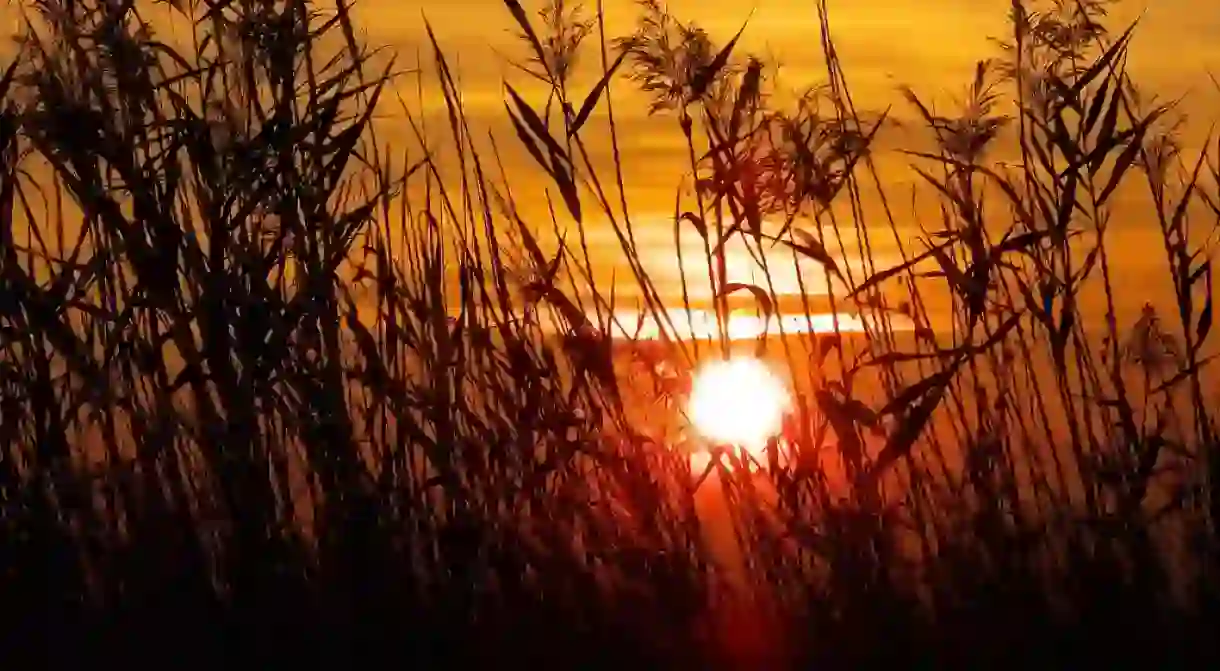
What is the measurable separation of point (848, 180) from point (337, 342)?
3.30 feet

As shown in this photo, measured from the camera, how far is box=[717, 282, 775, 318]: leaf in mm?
3039

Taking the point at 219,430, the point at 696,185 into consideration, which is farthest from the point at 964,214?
the point at 219,430

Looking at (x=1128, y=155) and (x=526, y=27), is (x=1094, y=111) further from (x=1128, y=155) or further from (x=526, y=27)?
(x=526, y=27)

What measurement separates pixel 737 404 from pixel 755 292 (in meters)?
0.21

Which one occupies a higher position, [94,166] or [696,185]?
[94,166]

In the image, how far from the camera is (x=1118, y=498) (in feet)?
9.91

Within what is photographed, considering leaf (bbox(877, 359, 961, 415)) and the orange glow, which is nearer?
leaf (bbox(877, 359, 961, 415))

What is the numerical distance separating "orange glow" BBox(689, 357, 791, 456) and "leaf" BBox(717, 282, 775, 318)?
0.13 m

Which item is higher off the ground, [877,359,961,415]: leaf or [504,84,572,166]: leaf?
[504,84,572,166]: leaf

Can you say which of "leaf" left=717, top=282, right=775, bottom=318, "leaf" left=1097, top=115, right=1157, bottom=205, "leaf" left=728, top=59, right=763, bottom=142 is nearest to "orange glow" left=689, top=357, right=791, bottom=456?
"leaf" left=717, top=282, right=775, bottom=318

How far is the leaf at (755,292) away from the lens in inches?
120

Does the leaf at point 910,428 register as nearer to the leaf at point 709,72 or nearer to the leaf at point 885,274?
the leaf at point 885,274

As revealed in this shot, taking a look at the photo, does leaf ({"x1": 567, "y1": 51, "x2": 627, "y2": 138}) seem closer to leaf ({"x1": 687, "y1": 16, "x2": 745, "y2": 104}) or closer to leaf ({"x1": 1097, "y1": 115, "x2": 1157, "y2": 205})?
leaf ({"x1": 687, "y1": 16, "x2": 745, "y2": 104})

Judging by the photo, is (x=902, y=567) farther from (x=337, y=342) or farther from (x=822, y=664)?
(x=337, y=342)
